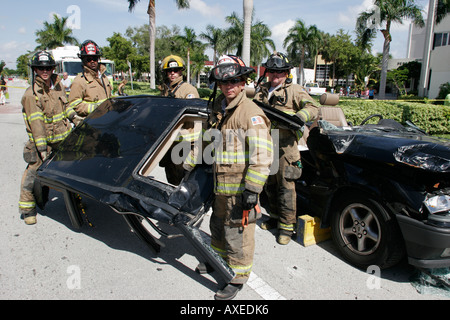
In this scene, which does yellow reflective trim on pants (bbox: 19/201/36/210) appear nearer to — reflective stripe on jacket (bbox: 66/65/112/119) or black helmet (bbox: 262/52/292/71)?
reflective stripe on jacket (bbox: 66/65/112/119)

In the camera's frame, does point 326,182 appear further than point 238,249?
Yes

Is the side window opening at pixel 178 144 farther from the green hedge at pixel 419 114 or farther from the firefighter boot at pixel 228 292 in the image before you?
the green hedge at pixel 419 114

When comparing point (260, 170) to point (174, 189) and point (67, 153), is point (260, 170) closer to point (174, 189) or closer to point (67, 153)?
point (174, 189)

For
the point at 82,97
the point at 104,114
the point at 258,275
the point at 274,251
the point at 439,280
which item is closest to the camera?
the point at 439,280

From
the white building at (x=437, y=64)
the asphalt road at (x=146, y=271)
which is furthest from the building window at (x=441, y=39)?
the asphalt road at (x=146, y=271)

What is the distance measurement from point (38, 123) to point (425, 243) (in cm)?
409

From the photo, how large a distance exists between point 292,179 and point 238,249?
1232 mm

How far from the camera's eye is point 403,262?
3.25m

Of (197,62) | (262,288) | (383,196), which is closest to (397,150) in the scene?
(383,196)

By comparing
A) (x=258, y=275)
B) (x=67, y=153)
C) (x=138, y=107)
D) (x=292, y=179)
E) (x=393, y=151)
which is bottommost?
(x=258, y=275)

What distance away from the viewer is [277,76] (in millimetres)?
3885

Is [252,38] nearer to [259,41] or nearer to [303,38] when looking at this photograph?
[259,41]

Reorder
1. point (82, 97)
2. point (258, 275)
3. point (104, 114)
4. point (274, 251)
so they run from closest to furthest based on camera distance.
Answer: point (258, 275) → point (274, 251) → point (104, 114) → point (82, 97)

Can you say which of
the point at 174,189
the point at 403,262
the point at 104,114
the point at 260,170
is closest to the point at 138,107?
Result: the point at 104,114
